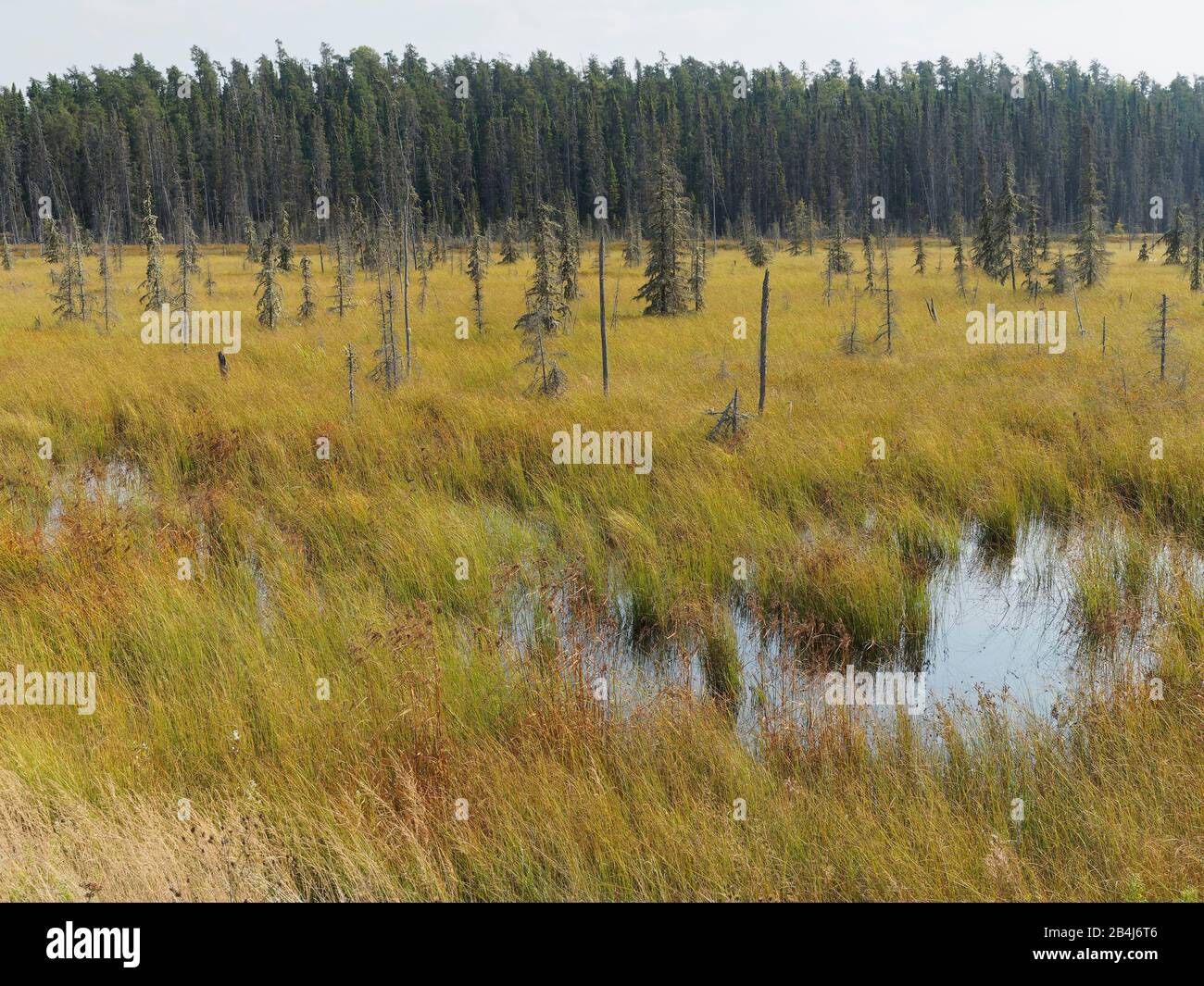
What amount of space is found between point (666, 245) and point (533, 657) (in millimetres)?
23276

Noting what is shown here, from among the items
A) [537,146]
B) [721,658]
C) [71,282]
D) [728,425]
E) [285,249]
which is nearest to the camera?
[721,658]

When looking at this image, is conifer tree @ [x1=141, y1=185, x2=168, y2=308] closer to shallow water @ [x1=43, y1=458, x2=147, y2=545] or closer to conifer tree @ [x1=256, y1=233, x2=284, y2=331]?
conifer tree @ [x1=256, y1=233, x2=284, y2=331]

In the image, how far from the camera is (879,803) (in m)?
4.71

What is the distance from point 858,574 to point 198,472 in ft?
29.2

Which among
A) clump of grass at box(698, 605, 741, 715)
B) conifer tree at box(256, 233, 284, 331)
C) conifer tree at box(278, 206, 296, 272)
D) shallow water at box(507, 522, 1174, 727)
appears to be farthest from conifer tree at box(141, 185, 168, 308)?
clump of grass at box(698, 605, 741, 715)

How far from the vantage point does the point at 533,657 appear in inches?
269

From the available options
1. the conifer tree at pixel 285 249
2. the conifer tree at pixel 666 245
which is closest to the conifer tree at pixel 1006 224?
the conifer tree at pixel 666 245

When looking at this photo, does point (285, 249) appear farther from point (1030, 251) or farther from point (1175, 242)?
point (1175, 242)

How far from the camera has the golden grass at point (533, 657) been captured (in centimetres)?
426

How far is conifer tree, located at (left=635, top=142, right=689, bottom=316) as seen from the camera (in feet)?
93.8

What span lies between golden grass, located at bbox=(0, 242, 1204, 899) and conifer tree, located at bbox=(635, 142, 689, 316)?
37.3 ft

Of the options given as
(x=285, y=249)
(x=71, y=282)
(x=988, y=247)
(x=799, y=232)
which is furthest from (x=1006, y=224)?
(x=71, y=282)

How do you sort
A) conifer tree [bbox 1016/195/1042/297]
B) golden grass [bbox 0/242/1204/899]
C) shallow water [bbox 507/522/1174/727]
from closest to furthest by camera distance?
1. golden grass [bbox 0/242/1204/899]
2. shallow water [bbox 507/522/1174/727]
3. conifer tree [bbox 1016/195/1042/297]

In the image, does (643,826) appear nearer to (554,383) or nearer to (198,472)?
(198,472)
